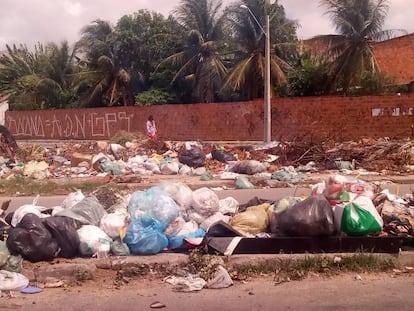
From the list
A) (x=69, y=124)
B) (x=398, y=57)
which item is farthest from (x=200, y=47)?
(x=398, y=57)

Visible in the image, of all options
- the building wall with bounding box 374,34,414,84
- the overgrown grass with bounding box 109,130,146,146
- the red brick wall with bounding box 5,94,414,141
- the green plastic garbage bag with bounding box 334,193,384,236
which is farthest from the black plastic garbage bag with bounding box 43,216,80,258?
the building wall with bounding box 374,34,414,84

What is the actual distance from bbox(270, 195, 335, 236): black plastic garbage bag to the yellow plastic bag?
383 mm

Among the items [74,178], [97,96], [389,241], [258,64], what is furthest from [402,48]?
[389,241]

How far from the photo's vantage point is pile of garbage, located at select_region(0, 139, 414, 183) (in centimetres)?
1432

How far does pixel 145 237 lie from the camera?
5.59 meters

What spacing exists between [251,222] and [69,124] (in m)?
31.5

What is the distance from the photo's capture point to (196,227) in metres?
6.16

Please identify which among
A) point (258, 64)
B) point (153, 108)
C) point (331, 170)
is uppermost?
point (258, 64)

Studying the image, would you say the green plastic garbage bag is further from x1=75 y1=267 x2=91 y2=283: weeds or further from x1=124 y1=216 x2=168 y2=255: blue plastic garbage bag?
x1=75 y1=267 x2=91 y2=283: weeds

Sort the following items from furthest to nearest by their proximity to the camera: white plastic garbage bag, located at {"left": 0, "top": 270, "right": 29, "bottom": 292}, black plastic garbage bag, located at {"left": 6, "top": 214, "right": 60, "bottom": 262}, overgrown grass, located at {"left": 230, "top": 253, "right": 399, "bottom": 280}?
1. black plastic garbage bag, located at {"left": 6, "top": 214, "right": 60, "bottom": 262}
2. overgrown grass, located at {"left": 230, "top": 253, "right": 399, "bottom": 280}
3. white plastic garbage bag, located at {"left": 0, "top": 270, "right": 29, "bottom": 292}

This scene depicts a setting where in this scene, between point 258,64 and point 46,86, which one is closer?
point 258,64

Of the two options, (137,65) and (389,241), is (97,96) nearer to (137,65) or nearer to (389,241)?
(137,65)

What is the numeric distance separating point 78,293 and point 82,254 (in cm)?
85

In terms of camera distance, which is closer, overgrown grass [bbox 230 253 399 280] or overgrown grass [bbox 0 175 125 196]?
overgrown grass [bbox 230 253 399 280]
